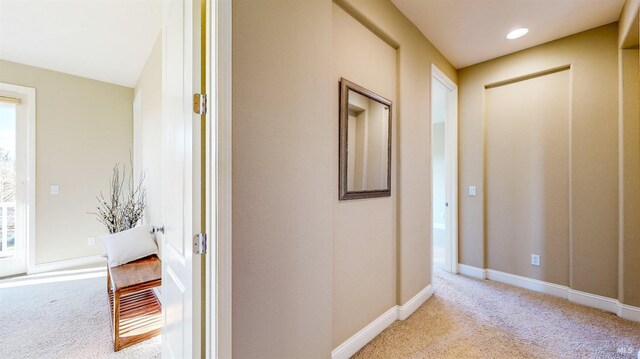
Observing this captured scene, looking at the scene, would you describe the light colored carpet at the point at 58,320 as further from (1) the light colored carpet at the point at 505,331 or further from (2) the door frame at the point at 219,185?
(1) the light colored carpet at the point at 505,331

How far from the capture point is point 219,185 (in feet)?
3.36

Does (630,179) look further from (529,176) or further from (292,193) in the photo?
(292,193)

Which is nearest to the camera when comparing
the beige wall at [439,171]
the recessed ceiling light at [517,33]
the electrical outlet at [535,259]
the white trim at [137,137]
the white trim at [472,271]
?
the recessed ceiling light at [517,33]

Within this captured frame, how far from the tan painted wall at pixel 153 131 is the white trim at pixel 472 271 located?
3.48 m

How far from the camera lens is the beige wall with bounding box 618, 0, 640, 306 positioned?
2.18m

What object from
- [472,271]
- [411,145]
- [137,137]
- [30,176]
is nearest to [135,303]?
[137,137]

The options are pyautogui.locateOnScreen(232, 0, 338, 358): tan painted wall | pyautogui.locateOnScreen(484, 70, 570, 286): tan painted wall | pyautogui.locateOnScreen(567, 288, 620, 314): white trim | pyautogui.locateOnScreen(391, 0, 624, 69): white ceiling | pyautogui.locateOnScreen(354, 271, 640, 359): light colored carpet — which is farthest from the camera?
pyautogui.locateOnScreen(484, 70, 570, 286): tan painted wall

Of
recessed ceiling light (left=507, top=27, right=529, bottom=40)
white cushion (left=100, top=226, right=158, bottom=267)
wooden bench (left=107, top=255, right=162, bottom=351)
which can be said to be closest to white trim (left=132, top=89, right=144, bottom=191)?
white cushion (left=100, top=226, right=158, bottom=267)

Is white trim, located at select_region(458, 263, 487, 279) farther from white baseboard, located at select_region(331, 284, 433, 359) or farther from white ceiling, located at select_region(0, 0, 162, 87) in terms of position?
A: white ceiling, located at select_region(0, 0, 162, 87)

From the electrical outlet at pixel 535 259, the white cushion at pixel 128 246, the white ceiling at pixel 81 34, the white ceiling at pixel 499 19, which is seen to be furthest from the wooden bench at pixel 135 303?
the electrical outlet at pixel 535 259

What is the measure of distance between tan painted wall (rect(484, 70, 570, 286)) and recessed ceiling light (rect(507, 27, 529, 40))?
1.91 feet

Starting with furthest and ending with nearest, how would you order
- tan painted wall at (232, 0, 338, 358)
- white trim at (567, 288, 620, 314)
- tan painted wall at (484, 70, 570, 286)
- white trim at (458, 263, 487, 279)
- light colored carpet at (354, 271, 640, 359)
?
white trim at (458, 263, 487, 279), tan painted wall at (484, 70, 570, 286), white trim at (567, 288, 620, 314), light colored carpet at (354, 271, 640, 359), tan painted wall at (232, 0, 338, 358)

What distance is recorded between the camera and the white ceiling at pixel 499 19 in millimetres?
2109

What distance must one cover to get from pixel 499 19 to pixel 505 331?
265 cm
